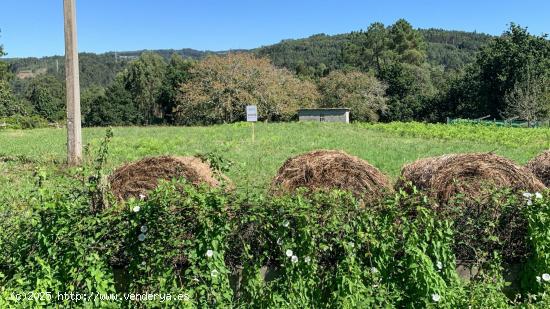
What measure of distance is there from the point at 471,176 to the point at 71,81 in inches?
330

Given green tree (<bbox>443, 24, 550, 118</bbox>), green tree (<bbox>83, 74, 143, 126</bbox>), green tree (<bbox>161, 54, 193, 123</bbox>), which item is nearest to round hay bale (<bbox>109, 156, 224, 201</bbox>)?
green tree (<bbox>443, 24, 550, 118</bbox>)

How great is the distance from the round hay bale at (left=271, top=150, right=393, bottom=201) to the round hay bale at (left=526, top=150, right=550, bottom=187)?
6.61 feet

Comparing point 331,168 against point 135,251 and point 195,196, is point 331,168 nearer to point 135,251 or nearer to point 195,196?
point 195,196

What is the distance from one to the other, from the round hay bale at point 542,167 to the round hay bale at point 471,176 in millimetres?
878

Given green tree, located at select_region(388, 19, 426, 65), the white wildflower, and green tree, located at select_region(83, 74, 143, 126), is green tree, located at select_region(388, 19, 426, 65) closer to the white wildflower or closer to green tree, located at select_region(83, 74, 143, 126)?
green tree, located at select_region(83, 74, 143, 126)

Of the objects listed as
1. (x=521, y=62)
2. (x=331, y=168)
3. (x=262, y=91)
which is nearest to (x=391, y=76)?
(x=521, y=62)

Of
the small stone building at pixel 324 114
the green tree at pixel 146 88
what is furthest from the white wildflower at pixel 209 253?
the green tree at pixel 146 88

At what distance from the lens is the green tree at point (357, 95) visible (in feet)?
178

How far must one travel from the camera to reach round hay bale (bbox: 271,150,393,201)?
473 centimetres

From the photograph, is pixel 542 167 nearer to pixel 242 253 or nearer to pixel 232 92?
pixel 242 253

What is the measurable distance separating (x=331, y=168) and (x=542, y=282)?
2.10 meters

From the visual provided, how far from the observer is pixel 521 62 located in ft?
160

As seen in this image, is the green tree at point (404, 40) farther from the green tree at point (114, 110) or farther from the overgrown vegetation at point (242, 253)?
the overgrown vegetation at point (242, 253)

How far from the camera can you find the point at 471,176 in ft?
15.2
